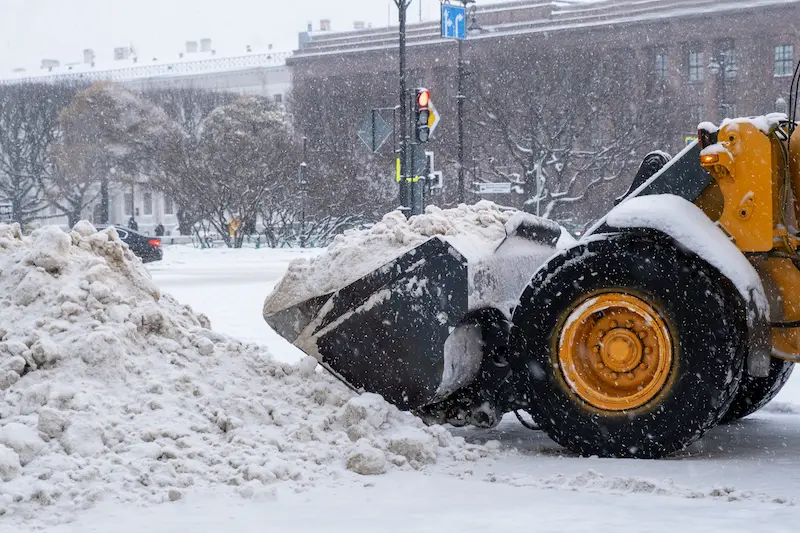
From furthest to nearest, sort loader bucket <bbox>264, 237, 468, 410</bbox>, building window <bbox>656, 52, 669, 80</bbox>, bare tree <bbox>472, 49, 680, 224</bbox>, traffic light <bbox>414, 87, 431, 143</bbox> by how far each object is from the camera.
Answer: building window <bbox>656, 52, 669, 80</bbox>
bare tree <bbox>472, 49, 680, 224</bbox>
traffic light <bbox>414, 87, 431, 143</bbox>
loader bucket <bbox>264, 237, 468, 410</bbox>

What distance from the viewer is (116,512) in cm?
473

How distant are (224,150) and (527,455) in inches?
1659

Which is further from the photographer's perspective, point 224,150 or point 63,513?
point 224,150

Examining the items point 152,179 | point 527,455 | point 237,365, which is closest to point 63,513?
point 237,365

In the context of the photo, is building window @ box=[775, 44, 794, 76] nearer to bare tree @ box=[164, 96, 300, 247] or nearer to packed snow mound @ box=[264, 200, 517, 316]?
bare tree @ box=[164, 96, 300, 247]

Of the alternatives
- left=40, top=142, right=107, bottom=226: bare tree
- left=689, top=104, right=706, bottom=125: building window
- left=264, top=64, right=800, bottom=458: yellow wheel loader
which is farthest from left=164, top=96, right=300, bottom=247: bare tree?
left=264, top=64, right=800, bottom=458: yellow wheel loader

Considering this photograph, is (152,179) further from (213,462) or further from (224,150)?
(213,462)

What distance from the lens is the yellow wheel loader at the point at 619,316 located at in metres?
5.54

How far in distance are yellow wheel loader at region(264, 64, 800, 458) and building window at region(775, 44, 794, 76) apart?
55.1 meters

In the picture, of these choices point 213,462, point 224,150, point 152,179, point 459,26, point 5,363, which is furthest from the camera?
point 152,179

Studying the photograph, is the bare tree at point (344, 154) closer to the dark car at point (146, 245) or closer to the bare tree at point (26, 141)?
the dark car at point (146, 245)

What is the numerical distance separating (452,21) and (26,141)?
1509 inches

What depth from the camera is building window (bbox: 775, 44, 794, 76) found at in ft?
192

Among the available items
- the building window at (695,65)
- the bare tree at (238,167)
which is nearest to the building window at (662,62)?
the building window at (695,65)
